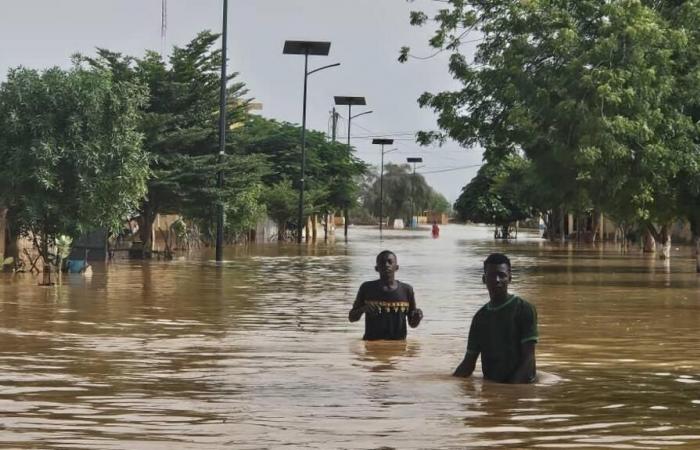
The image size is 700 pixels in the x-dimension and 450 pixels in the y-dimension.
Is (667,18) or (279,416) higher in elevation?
(667,18)

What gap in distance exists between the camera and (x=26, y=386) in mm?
11156

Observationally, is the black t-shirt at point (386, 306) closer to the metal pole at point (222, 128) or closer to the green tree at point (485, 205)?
the metal pole at point (222, 128)

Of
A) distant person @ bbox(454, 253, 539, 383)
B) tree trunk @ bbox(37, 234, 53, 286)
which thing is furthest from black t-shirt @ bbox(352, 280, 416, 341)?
tree trunk @ bbox(37, 234, 53, 286)

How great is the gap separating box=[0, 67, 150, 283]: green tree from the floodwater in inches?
265

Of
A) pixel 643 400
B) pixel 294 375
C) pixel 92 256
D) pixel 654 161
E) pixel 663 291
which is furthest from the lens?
pixel 92 256

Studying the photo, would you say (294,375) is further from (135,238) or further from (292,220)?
(292,220)

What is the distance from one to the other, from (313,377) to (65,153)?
2153 cm

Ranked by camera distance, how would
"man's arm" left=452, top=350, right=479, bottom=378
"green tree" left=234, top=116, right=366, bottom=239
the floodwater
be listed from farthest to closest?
"green tree" left=234, top=116, right=366, bottom=239 < "man's arm" left=452, top=350, right=479, bottom=378 < the floodwater

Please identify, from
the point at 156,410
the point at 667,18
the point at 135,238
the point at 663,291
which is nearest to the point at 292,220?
the point at 135,238

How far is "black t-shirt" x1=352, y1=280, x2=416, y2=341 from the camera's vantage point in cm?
1373

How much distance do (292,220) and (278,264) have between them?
41052 millimetres

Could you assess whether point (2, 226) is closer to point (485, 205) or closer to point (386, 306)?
point (386, 306)

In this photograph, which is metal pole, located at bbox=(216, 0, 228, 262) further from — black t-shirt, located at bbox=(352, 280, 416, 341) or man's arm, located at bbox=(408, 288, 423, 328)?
man's arm, located at bbox=(408, 288, 423, 328)

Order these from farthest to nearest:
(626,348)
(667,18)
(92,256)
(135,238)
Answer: (135,238), (92,256), (667,18), (626,348)
